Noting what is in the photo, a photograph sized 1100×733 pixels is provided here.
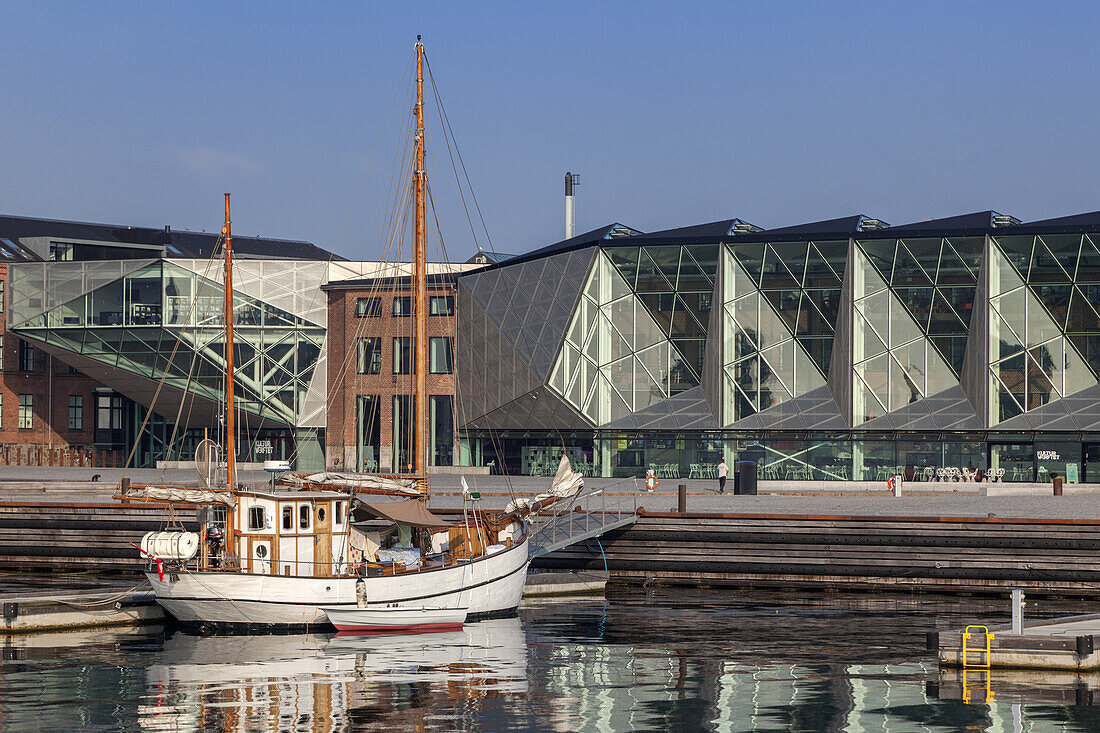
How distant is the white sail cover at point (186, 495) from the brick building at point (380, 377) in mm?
46446

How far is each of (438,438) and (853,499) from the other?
3621 centimetres

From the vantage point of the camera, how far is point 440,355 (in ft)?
266

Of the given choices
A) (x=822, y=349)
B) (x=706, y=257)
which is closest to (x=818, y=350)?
(x=822, y=349)

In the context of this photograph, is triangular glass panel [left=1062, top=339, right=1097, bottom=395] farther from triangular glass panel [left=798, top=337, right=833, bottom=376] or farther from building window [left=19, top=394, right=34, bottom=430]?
building window [left=19, top=394, right=34, bottom=430]

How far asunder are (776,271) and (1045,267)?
11.9 m

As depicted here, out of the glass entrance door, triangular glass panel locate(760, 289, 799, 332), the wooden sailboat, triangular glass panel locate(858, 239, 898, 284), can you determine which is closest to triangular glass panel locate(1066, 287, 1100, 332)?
the glass entrance door

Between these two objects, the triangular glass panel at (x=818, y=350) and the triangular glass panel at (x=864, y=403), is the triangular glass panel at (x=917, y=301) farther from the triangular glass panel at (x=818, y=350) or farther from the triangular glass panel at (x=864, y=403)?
the triangular glass panel at (x=818, y=350)

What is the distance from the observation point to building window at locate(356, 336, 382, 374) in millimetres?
81500

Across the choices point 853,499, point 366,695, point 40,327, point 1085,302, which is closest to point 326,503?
point 366,695

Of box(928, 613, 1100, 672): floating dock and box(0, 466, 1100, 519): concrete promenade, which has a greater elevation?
box(0, 466, 1100, 519): concrete promenade

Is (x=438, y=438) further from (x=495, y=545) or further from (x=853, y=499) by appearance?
(x=495, y=545)

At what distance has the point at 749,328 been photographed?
221 feet

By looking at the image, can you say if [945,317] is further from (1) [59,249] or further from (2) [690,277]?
(1) [59,249]

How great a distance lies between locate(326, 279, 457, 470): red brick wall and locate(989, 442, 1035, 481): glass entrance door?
1192 inches
